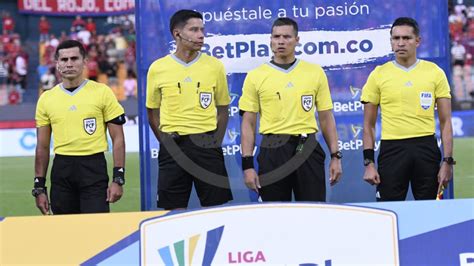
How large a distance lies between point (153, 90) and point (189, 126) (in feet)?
1.40

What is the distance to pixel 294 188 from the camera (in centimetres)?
687

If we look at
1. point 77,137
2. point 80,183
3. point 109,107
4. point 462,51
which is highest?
point 462,51

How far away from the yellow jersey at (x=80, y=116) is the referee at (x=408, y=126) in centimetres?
200

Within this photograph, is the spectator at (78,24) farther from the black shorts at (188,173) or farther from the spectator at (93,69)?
the black shorts at (188,173)

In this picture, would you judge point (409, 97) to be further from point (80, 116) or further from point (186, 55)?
point (80, 116)

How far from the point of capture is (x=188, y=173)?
274 inches

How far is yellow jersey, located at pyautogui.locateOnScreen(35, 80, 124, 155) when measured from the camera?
6.71 metres

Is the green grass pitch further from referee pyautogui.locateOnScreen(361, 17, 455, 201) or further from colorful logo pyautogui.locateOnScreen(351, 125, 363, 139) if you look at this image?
referee pyautogui.locateOnScreen(361, 17, 455, 201)

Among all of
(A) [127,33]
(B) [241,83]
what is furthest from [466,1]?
(B) [241,83]

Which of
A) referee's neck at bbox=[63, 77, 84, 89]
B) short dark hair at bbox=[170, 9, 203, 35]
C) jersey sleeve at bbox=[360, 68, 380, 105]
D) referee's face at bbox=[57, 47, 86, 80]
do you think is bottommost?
jersey sleeve at bbox=[360, 68, 380, 105]

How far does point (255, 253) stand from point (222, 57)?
3.44 meters

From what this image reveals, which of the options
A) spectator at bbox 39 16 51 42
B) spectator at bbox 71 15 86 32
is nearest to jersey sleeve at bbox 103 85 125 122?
spectator at bbox 71 15 86 32

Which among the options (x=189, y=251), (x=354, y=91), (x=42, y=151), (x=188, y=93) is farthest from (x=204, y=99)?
(x=189, y=251)

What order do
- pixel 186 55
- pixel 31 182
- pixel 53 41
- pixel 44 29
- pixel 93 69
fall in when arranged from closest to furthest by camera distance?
pixel 186 55, pixel 31 182, pixel 93 69, pixel 53 41, pixel 44 29
